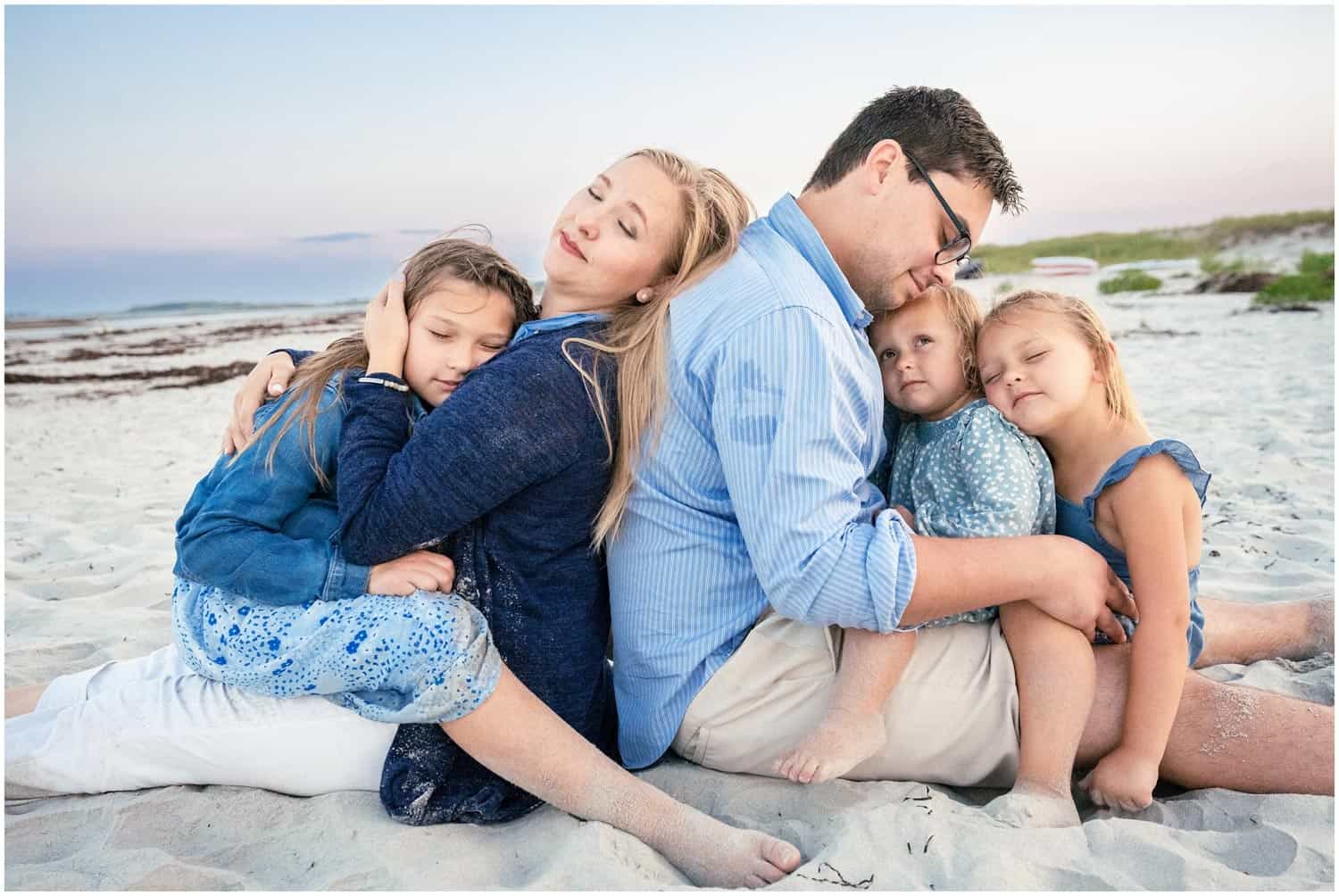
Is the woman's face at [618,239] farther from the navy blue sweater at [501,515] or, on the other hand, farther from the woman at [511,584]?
the navy blue sweater at [501,515]

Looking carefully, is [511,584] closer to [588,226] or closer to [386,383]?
[386,383]

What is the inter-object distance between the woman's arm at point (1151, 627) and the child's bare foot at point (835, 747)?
0.58 metres

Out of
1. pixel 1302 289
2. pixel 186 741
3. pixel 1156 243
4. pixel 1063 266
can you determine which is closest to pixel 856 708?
pixel 186 741

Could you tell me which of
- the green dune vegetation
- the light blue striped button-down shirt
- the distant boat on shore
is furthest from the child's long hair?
the distant boat on shore

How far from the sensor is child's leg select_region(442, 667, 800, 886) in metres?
2.25

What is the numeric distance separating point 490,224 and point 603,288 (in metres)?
0.54

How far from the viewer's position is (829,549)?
7.27 feet

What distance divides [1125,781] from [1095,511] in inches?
25.7

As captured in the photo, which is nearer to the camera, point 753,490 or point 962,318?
point 753,490

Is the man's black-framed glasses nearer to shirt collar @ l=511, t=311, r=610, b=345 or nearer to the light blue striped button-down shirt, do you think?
the light blue striped button-down shirt

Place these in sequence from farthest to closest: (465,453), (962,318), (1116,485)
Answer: (962,318) → (1116,485) → (465,453)

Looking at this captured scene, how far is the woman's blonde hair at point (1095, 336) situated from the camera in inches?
108

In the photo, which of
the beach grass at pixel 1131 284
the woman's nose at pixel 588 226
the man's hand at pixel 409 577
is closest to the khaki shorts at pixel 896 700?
the man's hand at pixel 409 577

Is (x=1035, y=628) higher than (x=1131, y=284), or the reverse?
(x=1035, y=628)
